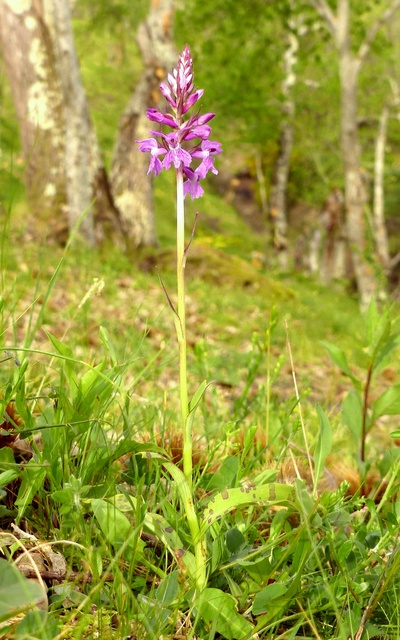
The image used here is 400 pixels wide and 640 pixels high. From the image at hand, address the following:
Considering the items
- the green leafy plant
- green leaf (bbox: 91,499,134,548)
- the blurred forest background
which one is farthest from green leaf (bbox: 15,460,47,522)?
the green leafy plant

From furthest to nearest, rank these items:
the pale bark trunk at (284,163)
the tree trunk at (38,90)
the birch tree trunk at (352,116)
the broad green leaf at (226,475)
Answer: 1. the pale bark trunk at (284,163)
2. the birch tree trunk at (352,116)
3. the tree trunk at (38,90)
4. the broad green leaf at (226,475)

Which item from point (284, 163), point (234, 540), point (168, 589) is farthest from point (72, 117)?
point (284, 163)

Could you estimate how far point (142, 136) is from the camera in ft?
35.5


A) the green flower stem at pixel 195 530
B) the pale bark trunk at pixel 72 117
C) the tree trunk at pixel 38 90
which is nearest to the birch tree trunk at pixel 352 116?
the pale bark trunk at pixel 72 117

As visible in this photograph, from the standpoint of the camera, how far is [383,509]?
1.89 meters

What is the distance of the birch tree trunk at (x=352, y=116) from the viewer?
10.9 m

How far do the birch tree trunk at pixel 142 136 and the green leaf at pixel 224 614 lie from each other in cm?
928

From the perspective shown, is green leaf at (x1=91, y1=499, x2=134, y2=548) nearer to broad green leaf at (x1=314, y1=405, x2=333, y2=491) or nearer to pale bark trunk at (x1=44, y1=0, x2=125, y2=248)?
broad green leaf at (x1=314, y1=405, x2=333, y2=491)

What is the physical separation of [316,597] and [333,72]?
929 inches

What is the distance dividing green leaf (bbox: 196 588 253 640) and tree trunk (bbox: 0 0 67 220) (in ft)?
27.3

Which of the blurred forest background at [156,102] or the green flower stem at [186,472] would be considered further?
the blurred forest background at [156,102]

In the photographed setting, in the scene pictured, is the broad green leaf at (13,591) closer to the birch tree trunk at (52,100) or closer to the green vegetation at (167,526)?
the green vegetation at (167,526)

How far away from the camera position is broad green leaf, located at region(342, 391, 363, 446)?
2154mm

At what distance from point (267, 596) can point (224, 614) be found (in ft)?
0.36
